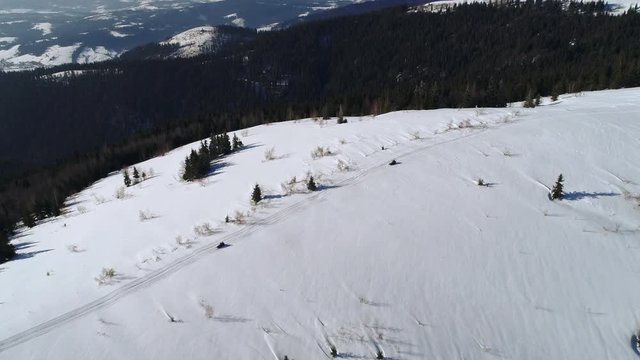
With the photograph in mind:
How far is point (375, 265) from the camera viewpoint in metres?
9.12

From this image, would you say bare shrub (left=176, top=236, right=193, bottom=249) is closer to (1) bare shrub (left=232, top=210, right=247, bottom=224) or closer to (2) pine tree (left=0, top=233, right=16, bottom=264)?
(1) bare shrub (left=232, top=210, right=247, bottom=224)

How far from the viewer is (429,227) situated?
10.3 m

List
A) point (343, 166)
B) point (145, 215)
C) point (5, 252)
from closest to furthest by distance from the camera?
point (5, 252) < point (145, 215) < point (343, 166)

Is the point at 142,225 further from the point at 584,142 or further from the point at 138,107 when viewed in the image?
the point at 138,107

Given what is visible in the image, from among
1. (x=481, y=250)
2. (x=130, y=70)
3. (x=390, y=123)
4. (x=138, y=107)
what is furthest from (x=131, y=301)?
(x=130, y=70)

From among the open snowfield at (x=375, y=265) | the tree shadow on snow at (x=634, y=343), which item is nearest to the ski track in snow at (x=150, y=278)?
the open snowfield at (x=375, y=265)

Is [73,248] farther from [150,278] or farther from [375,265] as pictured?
[375,265]

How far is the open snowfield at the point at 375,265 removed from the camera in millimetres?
7383

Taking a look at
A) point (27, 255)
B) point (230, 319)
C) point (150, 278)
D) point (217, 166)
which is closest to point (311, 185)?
point (150, 278)

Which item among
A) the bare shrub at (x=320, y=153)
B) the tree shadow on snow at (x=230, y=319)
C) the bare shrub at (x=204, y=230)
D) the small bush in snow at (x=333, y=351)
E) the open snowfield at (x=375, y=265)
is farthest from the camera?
the bare shrub at (x=320, y=153)

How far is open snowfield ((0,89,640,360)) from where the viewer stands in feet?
24.2

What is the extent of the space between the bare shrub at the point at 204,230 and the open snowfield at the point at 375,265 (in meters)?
0.06

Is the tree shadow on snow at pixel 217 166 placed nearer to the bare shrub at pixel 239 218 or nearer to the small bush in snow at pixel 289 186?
the small bush in snow at pixel 289 186

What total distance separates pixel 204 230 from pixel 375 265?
5.29 m
